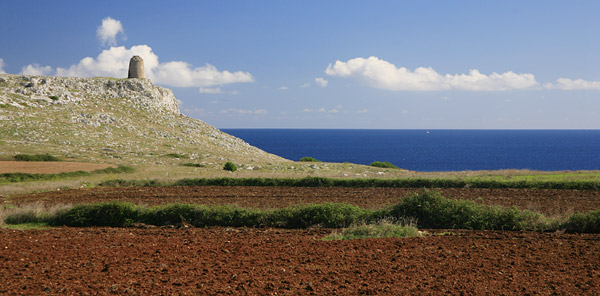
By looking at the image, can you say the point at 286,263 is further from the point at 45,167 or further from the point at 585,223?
the point at 45,167

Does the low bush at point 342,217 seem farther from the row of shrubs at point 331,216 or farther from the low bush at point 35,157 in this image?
the low bush at point 35,157

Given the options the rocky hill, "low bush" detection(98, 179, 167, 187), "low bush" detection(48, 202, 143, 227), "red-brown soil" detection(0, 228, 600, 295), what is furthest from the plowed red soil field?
the rocky hill

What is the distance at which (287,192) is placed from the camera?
36.4m

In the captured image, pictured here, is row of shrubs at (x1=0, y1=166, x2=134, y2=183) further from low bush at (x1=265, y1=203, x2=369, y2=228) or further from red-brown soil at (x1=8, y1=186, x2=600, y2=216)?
low bush at (x1=265, y1=203, x2=369, y2=228)

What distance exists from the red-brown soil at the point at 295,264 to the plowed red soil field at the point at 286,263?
34 millimetres

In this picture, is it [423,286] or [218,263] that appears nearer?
[423,286]

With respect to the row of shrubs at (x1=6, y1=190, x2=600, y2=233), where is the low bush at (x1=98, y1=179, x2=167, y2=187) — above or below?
below

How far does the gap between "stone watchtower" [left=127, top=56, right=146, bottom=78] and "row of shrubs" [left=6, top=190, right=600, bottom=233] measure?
78.1 meters

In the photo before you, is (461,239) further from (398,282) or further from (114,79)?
(114,79)

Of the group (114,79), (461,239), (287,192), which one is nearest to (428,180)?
(287,192)

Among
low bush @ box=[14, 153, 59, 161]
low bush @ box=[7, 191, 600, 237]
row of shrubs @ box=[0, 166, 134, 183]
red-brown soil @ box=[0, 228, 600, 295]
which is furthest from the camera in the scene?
low bush @ box=[14, 153, 59, 161]

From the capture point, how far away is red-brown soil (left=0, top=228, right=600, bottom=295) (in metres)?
11.9

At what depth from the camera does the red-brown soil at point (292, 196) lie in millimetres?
29938

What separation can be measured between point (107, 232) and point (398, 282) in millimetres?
14959
